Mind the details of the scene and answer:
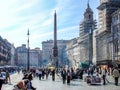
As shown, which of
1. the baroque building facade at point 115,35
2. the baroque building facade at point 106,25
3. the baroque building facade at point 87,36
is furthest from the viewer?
the baroque building facade at point 87,36

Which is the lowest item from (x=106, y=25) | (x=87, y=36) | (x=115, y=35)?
(x=115, y=35)

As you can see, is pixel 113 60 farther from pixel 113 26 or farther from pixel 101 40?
pixel 101 40

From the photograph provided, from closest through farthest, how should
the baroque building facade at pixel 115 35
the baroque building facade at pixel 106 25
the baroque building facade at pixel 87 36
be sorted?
the baroque building facade at pixel 115 35 < the baroque building facade at pixel 106 25 < the baroque building facade at pixel 87 36

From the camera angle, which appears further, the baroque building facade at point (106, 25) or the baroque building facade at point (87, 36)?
the baroque building facade at point (87, 36)

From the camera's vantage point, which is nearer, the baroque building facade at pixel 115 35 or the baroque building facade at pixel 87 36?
the baroque building facade at pixel 115 35

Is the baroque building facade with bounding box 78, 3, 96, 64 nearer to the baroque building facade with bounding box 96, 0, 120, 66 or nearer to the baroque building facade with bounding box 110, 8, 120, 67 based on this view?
the baroque building facade with bounding box 96, 0, 120, 66

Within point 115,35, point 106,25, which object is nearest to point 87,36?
point 106,25

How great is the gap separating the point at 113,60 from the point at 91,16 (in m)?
60.1

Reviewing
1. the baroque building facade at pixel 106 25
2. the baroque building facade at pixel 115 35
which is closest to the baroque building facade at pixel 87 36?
the baroque building facade at pixel 106 25

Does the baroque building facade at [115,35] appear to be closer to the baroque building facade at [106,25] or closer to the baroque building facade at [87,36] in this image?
the baroque building facade at [106,25]

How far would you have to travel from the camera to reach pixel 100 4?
112 metres

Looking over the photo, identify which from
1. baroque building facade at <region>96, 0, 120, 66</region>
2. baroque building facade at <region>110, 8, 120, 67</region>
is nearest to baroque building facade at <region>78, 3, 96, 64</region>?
baroque building facade at <region>96, 0, 120, 66</region>

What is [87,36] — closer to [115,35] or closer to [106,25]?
[106,25]

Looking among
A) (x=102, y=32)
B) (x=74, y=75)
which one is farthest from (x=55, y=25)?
(x=74, y=75)
